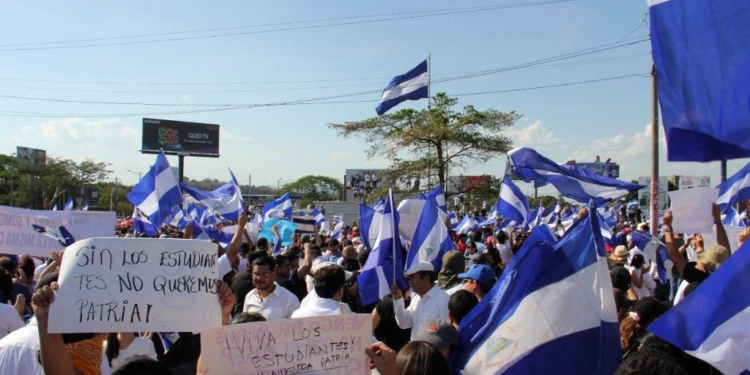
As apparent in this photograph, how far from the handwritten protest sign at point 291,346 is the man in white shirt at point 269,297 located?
2153 mm

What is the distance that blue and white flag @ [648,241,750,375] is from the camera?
7.97ft

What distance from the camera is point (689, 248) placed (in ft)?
28.0

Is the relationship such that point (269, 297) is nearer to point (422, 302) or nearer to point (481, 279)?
point (422, 302)

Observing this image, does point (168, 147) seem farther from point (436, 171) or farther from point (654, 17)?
point (654, 17)

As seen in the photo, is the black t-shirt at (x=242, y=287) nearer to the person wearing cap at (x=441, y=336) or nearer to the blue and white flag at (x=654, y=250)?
the person wearing cap at (x=441, y=336)

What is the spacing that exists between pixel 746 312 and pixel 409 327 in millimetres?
3020

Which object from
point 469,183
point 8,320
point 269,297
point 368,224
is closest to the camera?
point 8,320

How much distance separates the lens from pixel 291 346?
2.95 metres

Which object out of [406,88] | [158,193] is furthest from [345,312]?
[406,88]

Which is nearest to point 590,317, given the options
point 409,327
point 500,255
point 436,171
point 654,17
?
point 654,17

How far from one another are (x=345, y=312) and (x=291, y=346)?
5.41ft

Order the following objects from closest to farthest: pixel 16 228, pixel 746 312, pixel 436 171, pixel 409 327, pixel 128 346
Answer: pixel 746 312 → pixel 128 346 → pixel 409 327 → pixel 16 228 → pixel 436 171

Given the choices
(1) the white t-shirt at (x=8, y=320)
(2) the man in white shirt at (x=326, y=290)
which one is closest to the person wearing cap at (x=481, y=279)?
(2) the man in white shirt at (x=326, y=290)

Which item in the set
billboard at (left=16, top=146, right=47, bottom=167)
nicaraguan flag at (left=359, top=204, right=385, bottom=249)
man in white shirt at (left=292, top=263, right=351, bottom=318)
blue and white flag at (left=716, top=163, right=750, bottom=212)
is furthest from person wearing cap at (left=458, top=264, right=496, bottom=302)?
billboard at (left=16, top=146, right=47, bottom=167)
